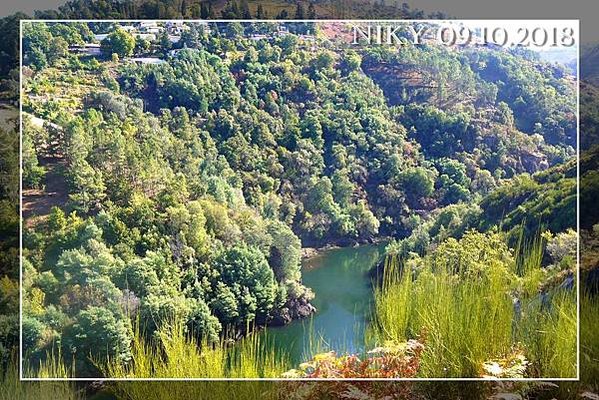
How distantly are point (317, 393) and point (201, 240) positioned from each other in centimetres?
136

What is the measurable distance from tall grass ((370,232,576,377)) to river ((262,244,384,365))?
0.12 metres

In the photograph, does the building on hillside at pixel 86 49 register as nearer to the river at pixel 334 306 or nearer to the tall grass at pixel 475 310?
the river at pixel 334 306

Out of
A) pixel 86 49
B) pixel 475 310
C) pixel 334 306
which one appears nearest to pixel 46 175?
pixel 86 49

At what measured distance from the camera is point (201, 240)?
5.77 metres

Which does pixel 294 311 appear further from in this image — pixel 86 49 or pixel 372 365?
pixel 86 49

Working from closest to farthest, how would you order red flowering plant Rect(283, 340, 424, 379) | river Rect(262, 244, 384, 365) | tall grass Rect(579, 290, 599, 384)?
1. red flowering plant Rect(283, 340, 424, 379)
2. river Rect(262, 244, 384, 365)
3. tall grass Rect(579, 290, 599, 384)

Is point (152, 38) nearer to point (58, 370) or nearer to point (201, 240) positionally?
point (201, 240)

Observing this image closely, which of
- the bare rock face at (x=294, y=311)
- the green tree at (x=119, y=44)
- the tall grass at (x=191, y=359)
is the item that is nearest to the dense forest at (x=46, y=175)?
the tall grass at (x=191, y=359)

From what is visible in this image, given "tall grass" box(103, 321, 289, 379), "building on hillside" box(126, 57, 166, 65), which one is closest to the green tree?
"building on hillside" box(126, 57, 166, 65)

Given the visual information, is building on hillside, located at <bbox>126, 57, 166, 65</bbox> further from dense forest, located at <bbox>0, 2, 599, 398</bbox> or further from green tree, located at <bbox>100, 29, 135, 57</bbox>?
dense forest, located at <bbox>0, 2, 599, 398</bbox>

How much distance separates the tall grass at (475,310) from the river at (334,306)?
12 centimetres

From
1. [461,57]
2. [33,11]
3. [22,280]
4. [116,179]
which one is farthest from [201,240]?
[33,11]

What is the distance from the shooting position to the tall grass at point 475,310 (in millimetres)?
5699

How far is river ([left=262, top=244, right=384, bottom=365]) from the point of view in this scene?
574 cm
